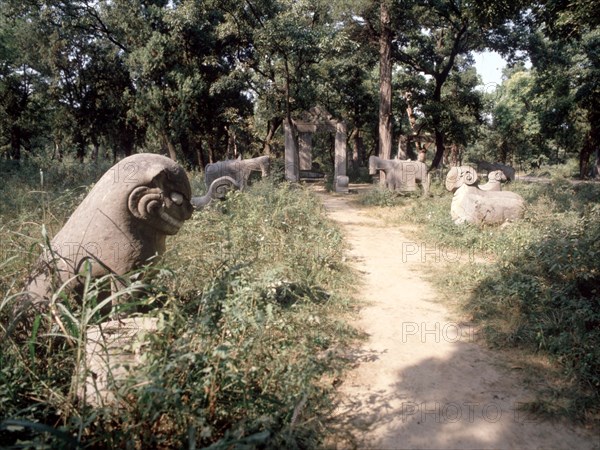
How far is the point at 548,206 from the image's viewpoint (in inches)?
348

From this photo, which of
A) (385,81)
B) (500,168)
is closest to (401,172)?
(385,81)

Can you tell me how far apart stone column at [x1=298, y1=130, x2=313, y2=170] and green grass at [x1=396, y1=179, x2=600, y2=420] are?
44.2 feet

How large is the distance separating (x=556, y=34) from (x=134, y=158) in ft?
27.6

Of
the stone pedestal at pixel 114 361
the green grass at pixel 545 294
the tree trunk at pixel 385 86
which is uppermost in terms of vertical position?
the tree trunk at pixel 385 86

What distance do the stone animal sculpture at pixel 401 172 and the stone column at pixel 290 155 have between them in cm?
357

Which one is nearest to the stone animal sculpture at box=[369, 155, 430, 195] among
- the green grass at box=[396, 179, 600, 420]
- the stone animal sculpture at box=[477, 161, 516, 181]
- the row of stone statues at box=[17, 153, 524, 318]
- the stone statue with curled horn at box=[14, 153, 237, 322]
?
the stone animal sculpture at box=[477, 161, 516, 181]

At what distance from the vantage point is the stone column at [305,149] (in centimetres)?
1995

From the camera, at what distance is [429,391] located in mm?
3252

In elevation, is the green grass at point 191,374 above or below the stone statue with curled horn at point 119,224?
below

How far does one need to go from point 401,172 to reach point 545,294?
9312 millimetres

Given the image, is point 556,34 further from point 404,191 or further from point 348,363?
point 348,363

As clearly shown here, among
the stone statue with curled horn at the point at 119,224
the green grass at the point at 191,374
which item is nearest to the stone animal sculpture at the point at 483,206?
the green grass at the point at 191,374

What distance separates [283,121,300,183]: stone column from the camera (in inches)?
628

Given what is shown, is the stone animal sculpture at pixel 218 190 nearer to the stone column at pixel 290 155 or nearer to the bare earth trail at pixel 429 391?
the bare earth trail at pixel 429 391
